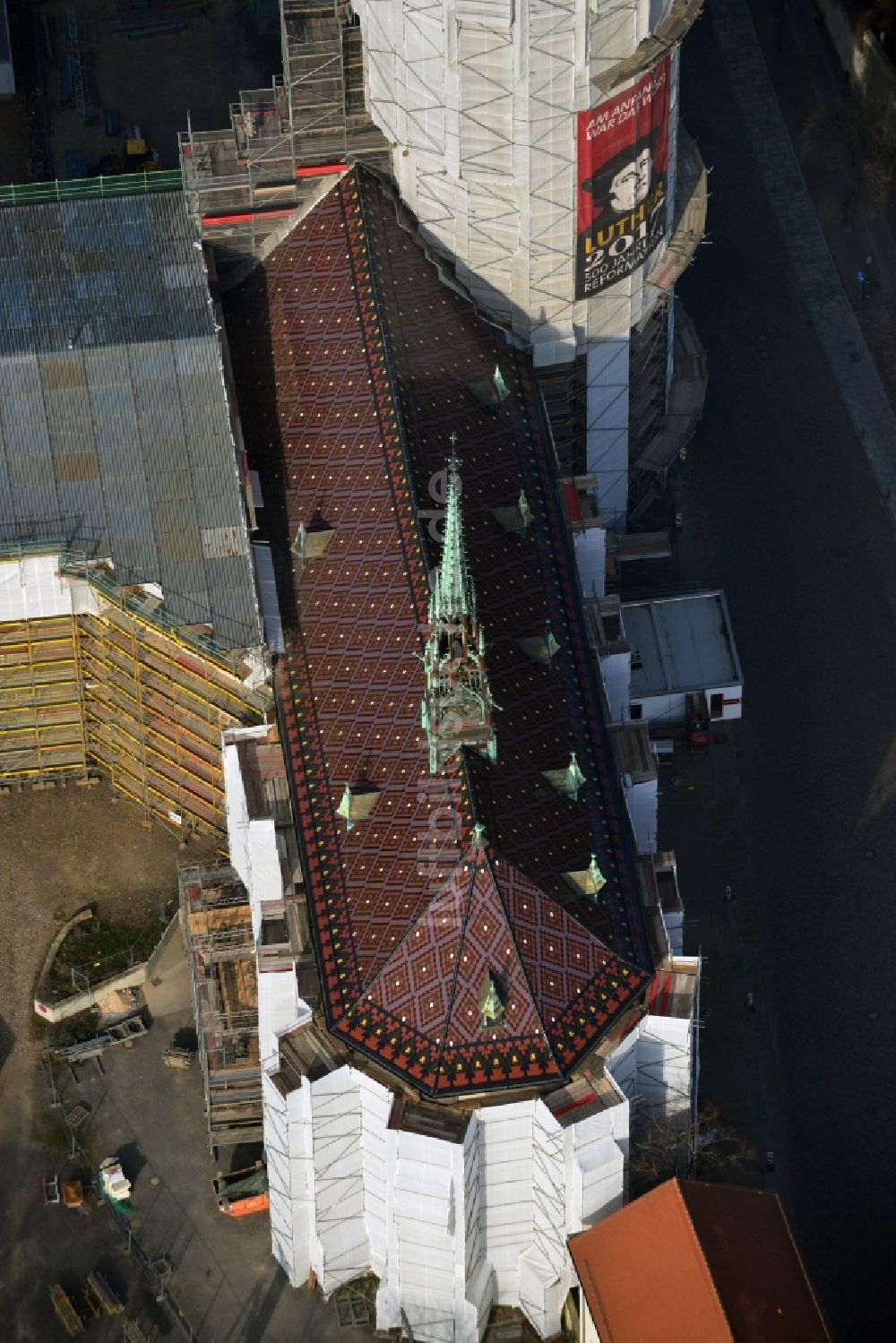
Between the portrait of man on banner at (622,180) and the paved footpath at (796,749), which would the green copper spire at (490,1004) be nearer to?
the paved footpath at (796,749)

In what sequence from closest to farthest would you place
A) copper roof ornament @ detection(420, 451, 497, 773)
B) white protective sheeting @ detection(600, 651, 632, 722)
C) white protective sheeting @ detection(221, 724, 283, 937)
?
copper roof ornament @ detection(420, 451, 497, 773)
white protective sheeting @ detection(221, 724, 283, 937)
white protective sheeting @ detection(600, 651, 632, 722)

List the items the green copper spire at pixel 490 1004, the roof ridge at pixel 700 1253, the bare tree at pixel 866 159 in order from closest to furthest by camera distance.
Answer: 1. the roof ridge at pixel 700 1253
2. the green copper spire at pixel 490 1004
3. the bare tree at pixel 866 159

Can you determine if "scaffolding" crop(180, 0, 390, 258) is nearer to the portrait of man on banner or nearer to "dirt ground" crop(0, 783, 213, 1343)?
the portrait of man on banner

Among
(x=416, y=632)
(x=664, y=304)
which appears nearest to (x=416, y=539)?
(x=416, y=632)

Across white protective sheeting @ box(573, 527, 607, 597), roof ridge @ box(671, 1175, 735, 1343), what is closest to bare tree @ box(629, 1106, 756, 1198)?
roof ridge @ box(671, 1175, 735, 1343)

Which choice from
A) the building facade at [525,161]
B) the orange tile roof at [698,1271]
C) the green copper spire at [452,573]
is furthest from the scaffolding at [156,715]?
the orange tile roof at [698,1271]

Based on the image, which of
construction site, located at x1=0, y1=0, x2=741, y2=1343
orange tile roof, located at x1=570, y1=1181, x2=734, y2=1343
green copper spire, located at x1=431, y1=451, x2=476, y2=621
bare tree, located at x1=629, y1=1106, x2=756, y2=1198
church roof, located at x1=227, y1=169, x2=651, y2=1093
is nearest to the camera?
orange tile roof, located at x1=570, y1=1181, x2=734, y2=1343
